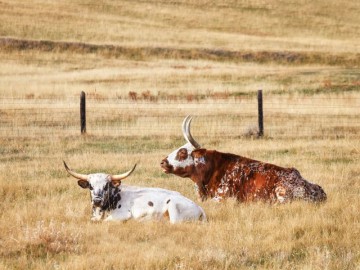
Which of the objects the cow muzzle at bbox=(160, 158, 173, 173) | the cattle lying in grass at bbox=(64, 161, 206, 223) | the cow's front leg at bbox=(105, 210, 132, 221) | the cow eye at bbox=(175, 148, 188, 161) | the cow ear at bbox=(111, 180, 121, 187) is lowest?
the cow's front leg at bbox=(105, 210, 132, 221)

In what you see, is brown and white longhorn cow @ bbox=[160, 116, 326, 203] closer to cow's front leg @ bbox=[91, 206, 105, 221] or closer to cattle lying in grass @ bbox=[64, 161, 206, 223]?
cattle lying in grass @ bbox=[64, 161, 206, 223]

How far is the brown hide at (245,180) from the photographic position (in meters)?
11.0

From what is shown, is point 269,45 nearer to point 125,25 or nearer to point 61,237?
point 125,25

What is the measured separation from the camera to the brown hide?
11.0 m

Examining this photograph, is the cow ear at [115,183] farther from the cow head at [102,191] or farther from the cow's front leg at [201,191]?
the cow's front leg at [201,191]

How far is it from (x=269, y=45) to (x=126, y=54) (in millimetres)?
10711

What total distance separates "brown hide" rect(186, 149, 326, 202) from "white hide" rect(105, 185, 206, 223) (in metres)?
1.52

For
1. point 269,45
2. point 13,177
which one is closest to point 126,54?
point 269,45

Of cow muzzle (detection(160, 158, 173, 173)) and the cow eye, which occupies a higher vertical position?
the cow eye

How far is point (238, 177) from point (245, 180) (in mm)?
107

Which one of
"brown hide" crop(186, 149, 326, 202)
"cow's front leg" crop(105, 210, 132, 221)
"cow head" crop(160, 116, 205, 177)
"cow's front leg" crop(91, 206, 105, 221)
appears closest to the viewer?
"cow's front leg" crop(105, 210, 132, 221)

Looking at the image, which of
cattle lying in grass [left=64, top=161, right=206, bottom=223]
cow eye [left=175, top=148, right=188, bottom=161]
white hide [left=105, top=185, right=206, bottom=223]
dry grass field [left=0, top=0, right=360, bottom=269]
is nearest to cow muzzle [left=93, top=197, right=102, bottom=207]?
cattle lying in grass [left=64, top=161, right=206, bottom=223]

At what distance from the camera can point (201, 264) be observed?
7727mm

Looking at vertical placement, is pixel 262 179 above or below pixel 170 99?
below
